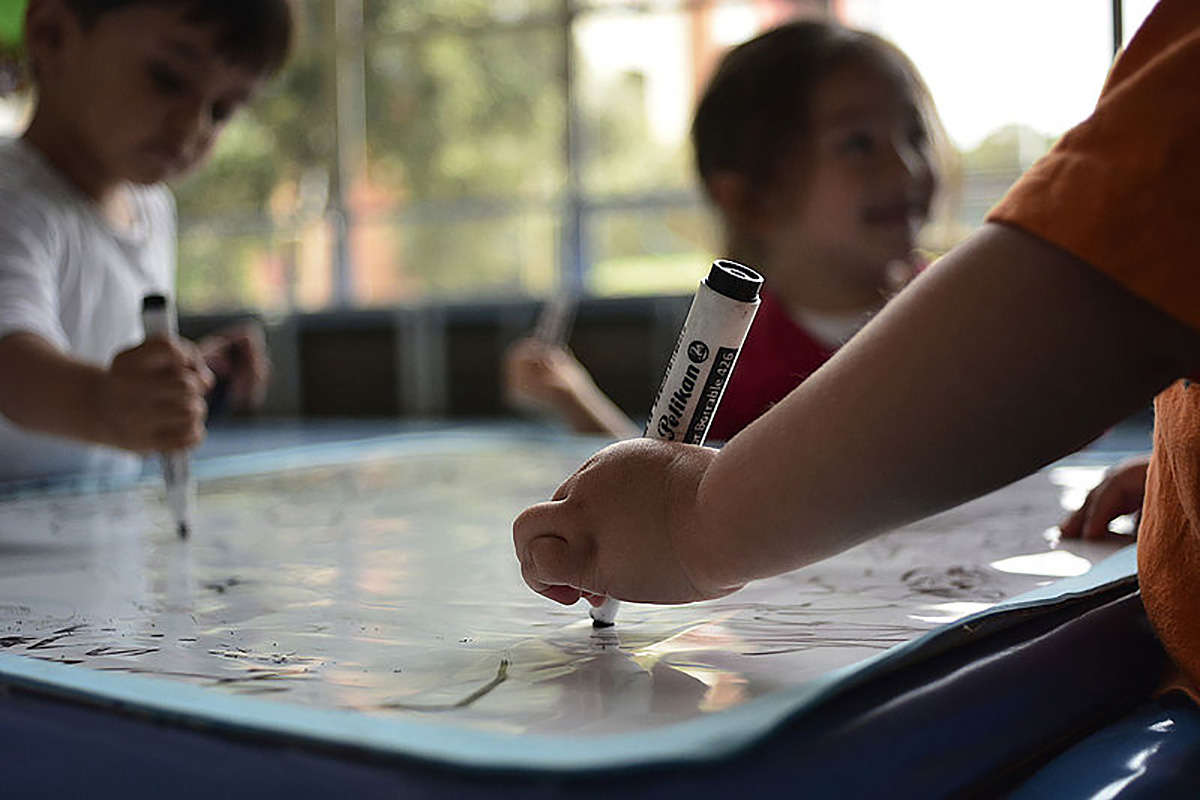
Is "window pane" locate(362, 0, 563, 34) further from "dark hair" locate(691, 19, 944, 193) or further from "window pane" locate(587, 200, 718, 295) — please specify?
"dark hair" locate(691, 19, 944, 193)

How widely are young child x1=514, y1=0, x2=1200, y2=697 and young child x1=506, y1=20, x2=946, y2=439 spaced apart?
0.66 m

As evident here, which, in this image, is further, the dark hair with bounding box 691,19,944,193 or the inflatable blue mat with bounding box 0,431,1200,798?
the dark hair with bounding box 691,19,944,193

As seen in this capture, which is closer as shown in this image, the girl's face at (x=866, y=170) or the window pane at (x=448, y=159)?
the girl's face at (x=866, y=170)

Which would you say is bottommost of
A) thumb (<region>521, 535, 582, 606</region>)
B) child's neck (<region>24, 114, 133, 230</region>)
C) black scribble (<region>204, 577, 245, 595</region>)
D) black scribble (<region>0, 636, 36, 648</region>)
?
black scribble (<region>204, 577, 245, 595</region>)

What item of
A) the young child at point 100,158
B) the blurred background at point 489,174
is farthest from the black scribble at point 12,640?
the blurred background at point 489,174

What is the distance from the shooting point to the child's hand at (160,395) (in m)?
0.61

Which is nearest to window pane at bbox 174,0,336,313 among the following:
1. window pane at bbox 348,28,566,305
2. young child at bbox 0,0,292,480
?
window pane at bbox 348,28,566,305

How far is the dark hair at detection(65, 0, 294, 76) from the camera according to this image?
88 cm

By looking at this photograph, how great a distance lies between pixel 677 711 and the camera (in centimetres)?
26

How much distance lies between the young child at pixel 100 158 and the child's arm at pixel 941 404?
556 millimetres

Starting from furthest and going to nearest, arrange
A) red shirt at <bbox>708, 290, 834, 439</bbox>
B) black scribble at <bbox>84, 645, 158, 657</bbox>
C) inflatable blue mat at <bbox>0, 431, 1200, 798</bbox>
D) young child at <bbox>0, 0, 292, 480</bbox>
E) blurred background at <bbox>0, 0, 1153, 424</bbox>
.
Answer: blurred background at <bbox>0, 0, 1153, 424</bbox>, red shirt at <bbox>708, 290, 834, 439</bbox>, young child at <bbox>0, 0, 292, 480</bbox>, black scribble at <bbox>84, 645, 158, 657</bbox>, inflatable blue mat at <bbox>0, 431, 1200, 798</bbox>

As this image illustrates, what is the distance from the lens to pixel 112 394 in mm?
627

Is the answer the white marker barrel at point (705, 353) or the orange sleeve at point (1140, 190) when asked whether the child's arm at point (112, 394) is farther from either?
the orange sleeve at point (1140, 190)

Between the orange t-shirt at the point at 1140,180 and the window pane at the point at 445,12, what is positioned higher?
the window pane at the point at 445,12
